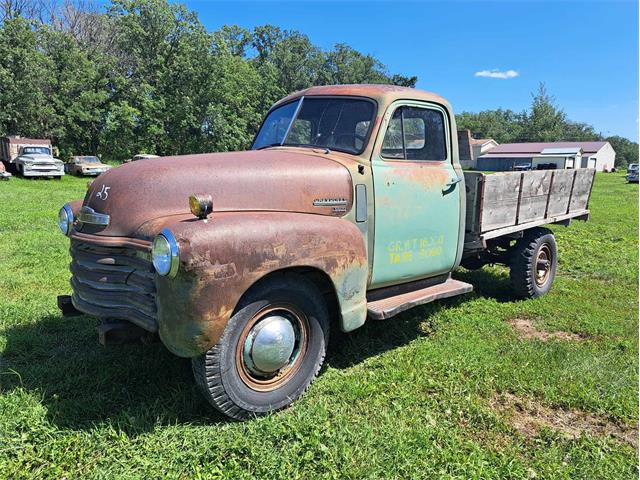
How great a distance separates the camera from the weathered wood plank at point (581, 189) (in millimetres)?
6617

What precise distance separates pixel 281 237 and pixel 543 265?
4232 mm

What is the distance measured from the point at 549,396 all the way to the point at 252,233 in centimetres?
240

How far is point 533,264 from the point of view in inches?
221

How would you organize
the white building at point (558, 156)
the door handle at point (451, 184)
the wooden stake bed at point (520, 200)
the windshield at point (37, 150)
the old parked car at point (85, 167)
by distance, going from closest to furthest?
the door handle at point (451, 184) → the wooden stake bed at point (520, 200) → the windshield at point (37, 150) → the old parked car at point (85, 167) → the white building at point (558, 156)

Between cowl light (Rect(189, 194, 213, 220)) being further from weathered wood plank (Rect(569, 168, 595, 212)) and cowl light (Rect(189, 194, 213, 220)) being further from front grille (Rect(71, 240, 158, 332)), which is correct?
weathered wood plank (Rect(569, 168, 595, 212))

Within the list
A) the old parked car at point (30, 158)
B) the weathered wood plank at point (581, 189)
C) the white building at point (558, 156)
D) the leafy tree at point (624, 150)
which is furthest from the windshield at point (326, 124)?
the leafy tree at point (624, 150)

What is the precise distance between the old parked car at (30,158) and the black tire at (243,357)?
24.5m

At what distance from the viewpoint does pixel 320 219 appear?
331 centimetres

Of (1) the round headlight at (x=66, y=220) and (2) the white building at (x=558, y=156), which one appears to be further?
(2) the white building at (x=558, y=156)

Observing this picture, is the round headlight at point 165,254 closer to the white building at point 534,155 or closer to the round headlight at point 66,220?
the round headlight at point 66,220

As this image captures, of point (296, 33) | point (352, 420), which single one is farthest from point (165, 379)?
point (296, 33)

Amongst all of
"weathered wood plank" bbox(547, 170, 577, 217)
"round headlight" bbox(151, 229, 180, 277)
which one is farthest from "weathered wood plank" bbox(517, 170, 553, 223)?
"round headlight" bbox(151, 229, 180, 277)

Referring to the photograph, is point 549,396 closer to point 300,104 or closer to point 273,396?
point 273,396

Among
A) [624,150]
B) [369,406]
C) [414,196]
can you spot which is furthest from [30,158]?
[624,150]
